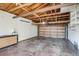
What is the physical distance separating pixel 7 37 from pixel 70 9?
3099 millimetres

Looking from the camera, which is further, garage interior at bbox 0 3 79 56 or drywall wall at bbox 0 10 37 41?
drywall wall at bbox 0 10 37 41

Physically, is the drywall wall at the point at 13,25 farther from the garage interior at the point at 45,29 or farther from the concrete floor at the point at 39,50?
the concrete floor at the point at 39,50

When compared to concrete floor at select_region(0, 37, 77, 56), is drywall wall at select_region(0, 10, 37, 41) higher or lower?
higher

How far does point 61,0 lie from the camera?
5.86 feet

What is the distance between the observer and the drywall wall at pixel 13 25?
4128 mm

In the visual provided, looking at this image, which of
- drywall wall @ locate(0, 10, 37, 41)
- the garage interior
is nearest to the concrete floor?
the garage interior

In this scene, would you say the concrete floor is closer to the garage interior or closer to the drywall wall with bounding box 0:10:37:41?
the garage interior

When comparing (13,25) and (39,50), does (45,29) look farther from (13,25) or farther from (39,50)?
(39,50)

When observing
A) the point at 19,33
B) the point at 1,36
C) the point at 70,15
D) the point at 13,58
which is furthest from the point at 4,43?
the point at 70,15

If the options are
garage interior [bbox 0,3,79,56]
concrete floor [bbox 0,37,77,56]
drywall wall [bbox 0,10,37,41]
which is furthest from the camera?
drywall wall [bbox 0,10,37,41]

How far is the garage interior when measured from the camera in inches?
104

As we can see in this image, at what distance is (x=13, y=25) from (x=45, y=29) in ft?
5.02

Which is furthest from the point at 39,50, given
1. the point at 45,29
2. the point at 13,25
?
the point at 13,25

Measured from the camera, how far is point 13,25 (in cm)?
507
